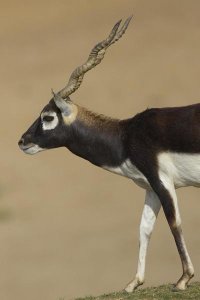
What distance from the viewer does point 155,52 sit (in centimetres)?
3438

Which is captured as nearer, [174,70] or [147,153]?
[147,153]

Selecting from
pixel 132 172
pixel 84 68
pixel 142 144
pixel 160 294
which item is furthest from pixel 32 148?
pixel 160 294

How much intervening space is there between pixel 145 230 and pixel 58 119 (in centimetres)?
164

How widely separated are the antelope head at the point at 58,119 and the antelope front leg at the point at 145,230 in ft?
4.06

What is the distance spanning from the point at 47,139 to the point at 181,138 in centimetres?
192

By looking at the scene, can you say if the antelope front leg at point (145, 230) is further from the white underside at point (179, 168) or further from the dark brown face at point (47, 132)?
the dark brown face at point (47, 132)

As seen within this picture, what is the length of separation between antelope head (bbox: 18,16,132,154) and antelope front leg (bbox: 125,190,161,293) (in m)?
1.24

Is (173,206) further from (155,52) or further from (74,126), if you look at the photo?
(155,52)

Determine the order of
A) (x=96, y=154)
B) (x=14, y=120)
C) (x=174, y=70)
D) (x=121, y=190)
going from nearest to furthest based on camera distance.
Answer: (x=96, y=154)
(x=121, y=190)
(x=14, y=120)
(x=174, y=70)

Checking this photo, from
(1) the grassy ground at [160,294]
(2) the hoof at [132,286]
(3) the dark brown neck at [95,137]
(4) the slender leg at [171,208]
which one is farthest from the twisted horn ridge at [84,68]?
(1) the grassy ground at [160,294]

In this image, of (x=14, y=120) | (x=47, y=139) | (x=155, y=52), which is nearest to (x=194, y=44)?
(x=155, y=52)

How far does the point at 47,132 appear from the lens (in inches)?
594

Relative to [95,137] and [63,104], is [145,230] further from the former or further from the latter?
[63,104]

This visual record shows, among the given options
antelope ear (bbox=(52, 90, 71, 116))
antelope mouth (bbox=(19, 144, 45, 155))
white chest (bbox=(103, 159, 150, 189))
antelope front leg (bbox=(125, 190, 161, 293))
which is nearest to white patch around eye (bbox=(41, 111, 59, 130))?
antelope ear (bbox=(52, 90, 71, 116))
